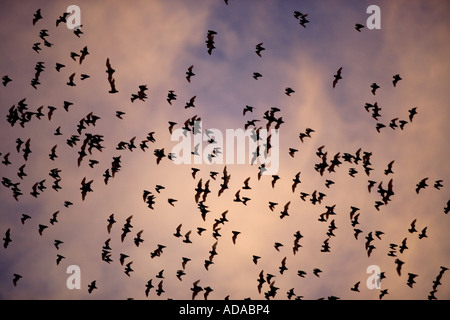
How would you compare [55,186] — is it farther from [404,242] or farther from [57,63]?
[404,242]

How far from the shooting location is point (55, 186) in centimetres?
2944

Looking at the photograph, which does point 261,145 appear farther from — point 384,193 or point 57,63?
point 57,63

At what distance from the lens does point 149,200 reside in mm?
29188
